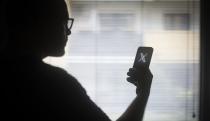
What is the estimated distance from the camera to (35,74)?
690 millimetres

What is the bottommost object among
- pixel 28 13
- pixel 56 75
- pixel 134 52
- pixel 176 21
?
pixel 134 52

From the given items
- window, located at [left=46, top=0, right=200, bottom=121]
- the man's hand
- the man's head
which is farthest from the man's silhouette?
window, located at [left=46, top=0, right=200, bottom=121]

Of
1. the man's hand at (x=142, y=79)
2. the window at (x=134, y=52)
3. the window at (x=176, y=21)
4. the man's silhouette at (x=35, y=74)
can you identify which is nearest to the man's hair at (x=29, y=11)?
the man's silhouette at (x=35, y=74)

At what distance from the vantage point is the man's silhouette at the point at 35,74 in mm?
686

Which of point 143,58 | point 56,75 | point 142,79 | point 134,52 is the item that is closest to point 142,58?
point 143,58

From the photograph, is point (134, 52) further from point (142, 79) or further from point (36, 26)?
point (36, 26)

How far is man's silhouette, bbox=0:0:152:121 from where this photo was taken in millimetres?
686

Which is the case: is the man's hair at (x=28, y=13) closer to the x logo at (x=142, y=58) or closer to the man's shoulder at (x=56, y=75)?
the man's shoulder at (x=56, y=75)

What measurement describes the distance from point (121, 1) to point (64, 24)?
958 mm

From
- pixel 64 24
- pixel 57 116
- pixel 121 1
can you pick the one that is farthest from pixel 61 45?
pixel 121 1

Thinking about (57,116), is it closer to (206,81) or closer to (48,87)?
(48,87)

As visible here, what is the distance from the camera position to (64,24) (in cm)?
73

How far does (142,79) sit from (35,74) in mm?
295

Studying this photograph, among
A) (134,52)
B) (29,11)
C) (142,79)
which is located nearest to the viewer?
(29,11)
